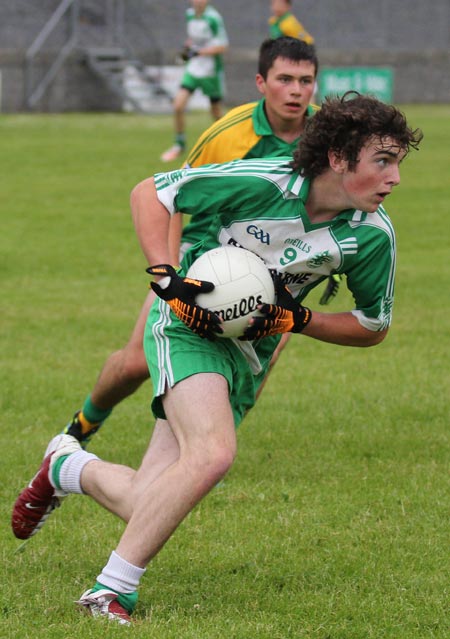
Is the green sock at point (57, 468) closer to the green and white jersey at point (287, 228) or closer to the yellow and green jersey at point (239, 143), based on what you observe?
the green and white jersey at point (287, 228)

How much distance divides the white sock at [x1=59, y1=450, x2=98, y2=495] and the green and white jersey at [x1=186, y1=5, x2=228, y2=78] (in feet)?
57.6

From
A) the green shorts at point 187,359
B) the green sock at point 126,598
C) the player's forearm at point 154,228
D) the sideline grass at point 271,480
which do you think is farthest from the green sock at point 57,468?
the player's forearm at point 154,228

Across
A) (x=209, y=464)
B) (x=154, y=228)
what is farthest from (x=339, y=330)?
(x=209, y=464)

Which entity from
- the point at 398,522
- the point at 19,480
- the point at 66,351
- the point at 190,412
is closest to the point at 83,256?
the point at 66,351

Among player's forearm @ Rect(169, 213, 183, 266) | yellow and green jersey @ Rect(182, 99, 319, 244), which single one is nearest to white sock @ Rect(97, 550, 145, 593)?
player's forearm @ Rect(169, 213, 183, 266)

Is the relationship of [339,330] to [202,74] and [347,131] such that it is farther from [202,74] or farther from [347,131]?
[202,74]

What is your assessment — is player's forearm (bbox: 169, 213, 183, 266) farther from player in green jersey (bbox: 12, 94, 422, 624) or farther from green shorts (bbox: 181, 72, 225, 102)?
green shorts (bbox: 181, 72, 225, 102)

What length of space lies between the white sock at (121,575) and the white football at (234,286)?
2.90 feet

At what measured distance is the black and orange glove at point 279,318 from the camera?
4434mm

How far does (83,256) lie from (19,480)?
269 inches

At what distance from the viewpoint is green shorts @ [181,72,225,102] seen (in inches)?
Result: 846

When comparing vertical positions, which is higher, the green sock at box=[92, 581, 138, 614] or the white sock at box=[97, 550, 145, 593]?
the white sock at box=[97, 550, 145, 593]

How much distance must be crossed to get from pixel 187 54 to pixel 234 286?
17.0 m

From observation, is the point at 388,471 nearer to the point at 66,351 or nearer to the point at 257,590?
the point at 257,590
